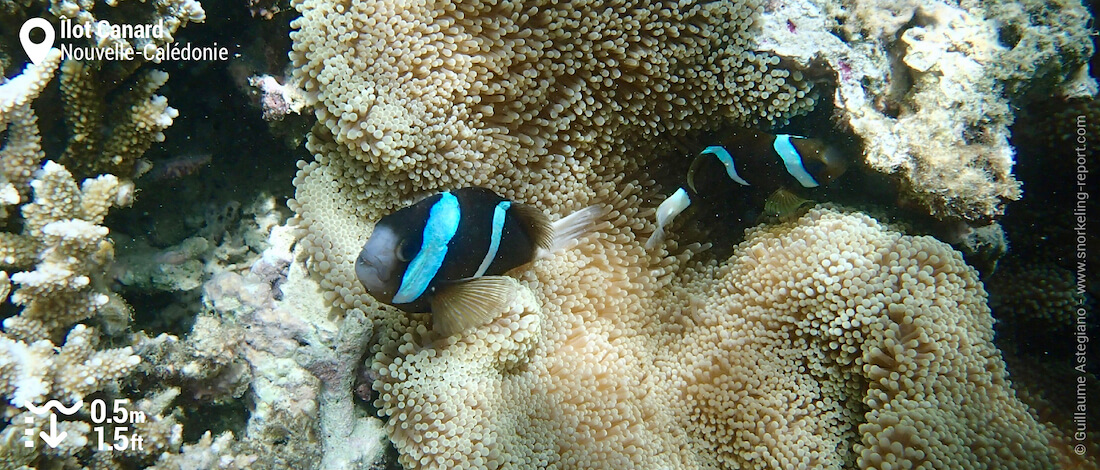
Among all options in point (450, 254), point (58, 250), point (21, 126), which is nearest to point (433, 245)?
point (450, 254)

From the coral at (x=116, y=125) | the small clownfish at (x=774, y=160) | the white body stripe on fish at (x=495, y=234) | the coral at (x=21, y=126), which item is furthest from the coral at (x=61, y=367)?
the small clownfish at (x=774, y=160)

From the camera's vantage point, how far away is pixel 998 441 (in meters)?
1.71

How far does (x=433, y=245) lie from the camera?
1.61m

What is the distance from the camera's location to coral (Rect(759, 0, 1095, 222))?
2051 millimetres

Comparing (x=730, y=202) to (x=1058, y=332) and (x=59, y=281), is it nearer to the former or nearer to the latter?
(x=1058, y=332)

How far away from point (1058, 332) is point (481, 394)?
235 cm

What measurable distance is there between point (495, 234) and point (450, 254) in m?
0.17

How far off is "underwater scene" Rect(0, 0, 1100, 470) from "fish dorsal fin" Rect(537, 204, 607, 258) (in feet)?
0.06

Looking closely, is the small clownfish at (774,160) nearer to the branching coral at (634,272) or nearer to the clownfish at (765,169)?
the clownfish at (765,169)

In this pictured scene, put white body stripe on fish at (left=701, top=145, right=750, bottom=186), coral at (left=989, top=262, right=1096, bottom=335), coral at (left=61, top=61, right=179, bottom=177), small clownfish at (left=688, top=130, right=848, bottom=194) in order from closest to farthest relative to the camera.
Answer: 1. coral at (left=61, top=61, right=179, bottom=177)
2. small clownfish at (left=688, top=130, right=848, bottom=194)
3. white body stripe on fish at (left=701, top=145, right=750, bottom=186)
4. coral at (left=989, top=262, right=1096, bottom=335)

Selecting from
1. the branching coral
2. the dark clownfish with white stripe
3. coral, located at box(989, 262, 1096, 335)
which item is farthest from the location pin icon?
coral, located at box(989, 262, 1096, 335)

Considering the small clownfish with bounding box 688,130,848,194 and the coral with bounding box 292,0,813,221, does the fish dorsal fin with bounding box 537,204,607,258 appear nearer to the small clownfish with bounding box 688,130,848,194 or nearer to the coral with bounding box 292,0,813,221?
the coral with bounding box 292,0,813,221

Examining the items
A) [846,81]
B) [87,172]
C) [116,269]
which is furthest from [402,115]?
[846,81]

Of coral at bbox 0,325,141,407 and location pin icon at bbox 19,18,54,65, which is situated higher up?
location pin icon at bbox 19,18,54,65
